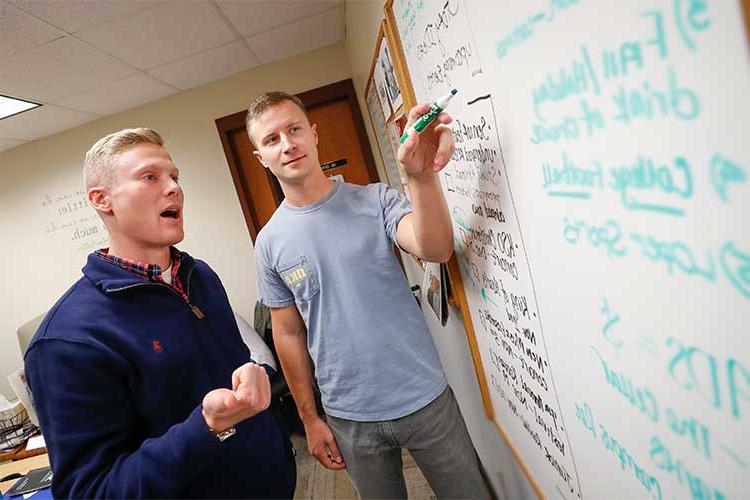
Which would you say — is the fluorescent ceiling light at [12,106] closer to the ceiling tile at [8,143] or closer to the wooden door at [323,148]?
the ceiling tile at [8,143]

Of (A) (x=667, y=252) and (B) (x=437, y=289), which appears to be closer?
(A) (x=667, y=252)

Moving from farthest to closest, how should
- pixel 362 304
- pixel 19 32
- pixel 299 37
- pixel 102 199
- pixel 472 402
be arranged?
pixel 299 37
pixel 19 32
pixel 472 402
pixel 362 304
pixel 102 199

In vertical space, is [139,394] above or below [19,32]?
below

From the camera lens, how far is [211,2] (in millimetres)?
1876

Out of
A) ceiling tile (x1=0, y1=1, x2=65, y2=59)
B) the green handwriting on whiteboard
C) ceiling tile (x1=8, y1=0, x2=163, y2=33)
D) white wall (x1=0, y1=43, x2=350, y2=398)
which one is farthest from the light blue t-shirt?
white wall (x1=0, y1=43, x2=350, y2=398)

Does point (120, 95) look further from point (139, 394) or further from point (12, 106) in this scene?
point (139, 394)

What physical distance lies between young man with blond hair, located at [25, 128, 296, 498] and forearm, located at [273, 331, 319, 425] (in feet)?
0.53

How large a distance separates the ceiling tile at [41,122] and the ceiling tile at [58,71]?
26 centimetres

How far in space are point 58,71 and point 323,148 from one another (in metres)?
1.64

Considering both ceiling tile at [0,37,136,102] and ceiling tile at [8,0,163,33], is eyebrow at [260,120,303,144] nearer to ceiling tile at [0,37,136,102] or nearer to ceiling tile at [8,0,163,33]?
ceiling tile at [8,0,163,33]

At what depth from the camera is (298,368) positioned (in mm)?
1327

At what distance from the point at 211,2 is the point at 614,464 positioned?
2.24 m

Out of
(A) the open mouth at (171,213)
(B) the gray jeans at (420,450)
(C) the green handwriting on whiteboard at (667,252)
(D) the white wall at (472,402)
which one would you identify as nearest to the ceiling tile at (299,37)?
(D) the white wall at (472,402)

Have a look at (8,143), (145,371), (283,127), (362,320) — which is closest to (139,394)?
(145,371)
